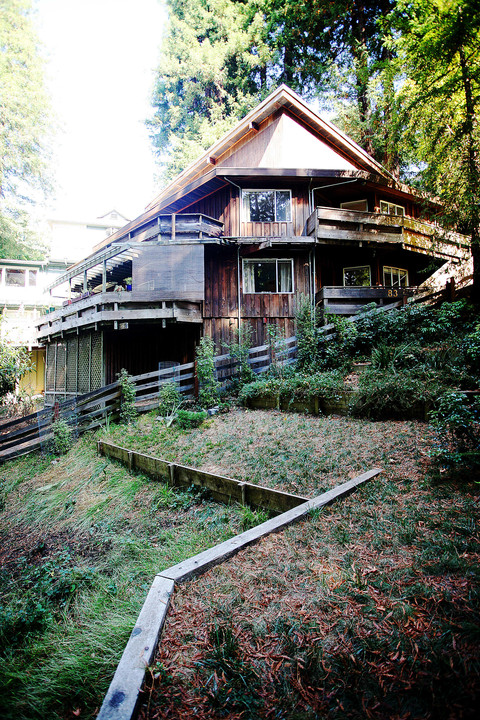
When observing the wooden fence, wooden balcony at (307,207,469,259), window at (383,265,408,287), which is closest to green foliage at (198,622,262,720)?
the wooden fence

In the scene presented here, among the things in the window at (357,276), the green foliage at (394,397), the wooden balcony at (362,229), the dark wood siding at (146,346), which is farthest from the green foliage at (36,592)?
the window at (357,276)

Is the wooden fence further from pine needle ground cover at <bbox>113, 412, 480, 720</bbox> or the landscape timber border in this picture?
pine needle ground cover at <bbox>113, 412, 480, 720</bbox>

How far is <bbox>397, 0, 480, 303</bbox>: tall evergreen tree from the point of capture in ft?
31.8

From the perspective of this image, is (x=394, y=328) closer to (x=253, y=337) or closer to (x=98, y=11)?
(x=253, y=337)

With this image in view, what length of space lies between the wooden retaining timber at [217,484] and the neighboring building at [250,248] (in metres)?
5.94

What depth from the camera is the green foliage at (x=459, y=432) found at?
4477 mm

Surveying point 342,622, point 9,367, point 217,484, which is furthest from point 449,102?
point 9,367

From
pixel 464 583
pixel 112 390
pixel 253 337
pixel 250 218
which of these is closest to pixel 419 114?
pixel 250 218

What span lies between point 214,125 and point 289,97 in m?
11.9

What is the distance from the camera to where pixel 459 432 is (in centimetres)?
472

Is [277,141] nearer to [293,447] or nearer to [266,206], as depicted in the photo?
[266,206]

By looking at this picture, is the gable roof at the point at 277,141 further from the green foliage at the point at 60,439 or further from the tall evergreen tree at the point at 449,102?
the green foliage at the point at 60,439

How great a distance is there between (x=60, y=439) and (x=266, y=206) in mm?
11602

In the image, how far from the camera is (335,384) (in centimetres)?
879
